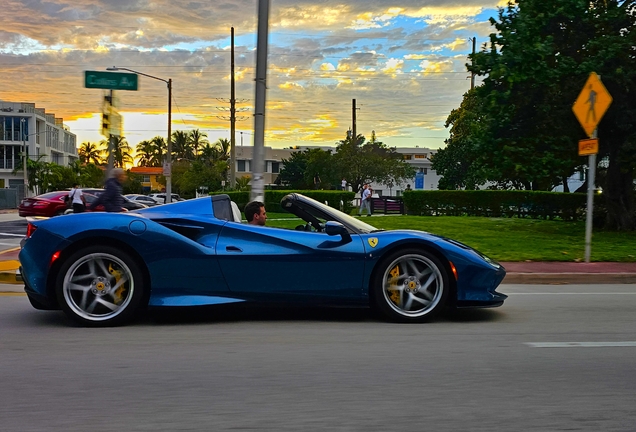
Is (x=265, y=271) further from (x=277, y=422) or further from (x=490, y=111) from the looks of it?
(x=490, y=111)

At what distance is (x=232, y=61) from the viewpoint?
121 ft

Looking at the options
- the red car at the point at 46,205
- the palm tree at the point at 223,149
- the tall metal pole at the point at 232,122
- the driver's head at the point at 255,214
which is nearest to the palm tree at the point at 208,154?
the palm tree at the point at 223,149

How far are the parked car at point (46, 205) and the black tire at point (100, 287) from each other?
70.3ft

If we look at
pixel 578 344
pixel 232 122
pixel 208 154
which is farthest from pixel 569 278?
pixel 208 154

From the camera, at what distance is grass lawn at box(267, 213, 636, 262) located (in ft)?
39.0

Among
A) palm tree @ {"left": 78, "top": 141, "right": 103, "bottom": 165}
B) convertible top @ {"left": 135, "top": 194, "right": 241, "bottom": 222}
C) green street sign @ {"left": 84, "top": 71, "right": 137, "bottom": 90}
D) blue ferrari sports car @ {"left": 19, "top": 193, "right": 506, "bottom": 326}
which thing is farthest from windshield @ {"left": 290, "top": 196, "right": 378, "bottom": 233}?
palm tree @ {"left": 78, "top": 141, "right": 103, "bottom": 165}

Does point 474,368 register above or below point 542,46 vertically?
below

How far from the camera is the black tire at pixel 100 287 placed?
18.0ft

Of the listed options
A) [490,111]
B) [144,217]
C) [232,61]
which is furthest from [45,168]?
[144,217]

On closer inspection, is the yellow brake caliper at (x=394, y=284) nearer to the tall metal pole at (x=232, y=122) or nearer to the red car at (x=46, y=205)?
the red car at (x=46, y=205)

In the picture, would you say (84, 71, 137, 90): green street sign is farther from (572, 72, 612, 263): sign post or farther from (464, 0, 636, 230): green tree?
(464, 0, 636, 230): green tree

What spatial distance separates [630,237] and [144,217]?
14667 mm

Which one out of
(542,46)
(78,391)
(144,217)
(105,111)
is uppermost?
(542,46)

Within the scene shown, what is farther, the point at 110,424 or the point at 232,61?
the point at 232,61
